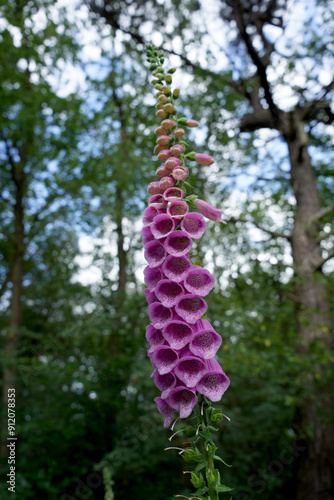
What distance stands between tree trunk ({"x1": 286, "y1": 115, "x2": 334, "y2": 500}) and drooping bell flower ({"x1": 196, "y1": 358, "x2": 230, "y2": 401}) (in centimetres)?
323

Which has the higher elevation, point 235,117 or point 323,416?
point 235,117

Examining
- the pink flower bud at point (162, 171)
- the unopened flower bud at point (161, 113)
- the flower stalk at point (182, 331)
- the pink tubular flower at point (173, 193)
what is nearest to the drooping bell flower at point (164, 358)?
the flower stalk at point (182, 331)

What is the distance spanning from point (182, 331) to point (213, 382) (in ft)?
0.62

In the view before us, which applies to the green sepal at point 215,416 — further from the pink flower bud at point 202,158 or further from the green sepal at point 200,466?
the pink flower bud at point 202,158

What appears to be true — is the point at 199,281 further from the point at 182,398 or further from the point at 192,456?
the point at 192,456

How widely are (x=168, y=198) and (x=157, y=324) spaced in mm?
458

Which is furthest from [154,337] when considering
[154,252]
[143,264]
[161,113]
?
[143,264]

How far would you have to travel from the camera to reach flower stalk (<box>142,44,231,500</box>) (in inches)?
41.6

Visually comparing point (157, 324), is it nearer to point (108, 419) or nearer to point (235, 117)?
point (108, 419)

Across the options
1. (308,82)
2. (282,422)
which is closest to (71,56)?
(308,82)

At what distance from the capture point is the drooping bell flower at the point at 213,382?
1.06 meters

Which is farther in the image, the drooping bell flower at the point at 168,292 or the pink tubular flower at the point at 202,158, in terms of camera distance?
the pink tubular flower at the point at 202,158

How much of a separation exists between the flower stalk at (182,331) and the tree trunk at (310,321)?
3238mm

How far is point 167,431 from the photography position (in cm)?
497
